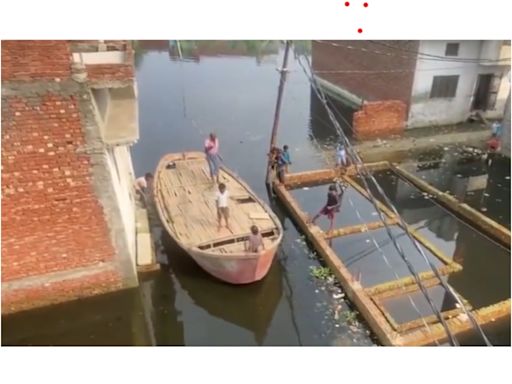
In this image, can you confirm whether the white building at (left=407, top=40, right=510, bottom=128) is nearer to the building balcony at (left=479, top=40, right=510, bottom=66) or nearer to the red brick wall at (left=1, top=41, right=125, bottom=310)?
the building balcony at (left=479, top=40, right=510, bottom=66)

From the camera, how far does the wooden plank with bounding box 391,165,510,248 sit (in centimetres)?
957

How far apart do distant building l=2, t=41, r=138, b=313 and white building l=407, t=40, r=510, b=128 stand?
12288 mm

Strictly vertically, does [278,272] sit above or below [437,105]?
below

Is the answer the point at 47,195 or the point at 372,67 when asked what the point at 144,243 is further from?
the point at 372,67

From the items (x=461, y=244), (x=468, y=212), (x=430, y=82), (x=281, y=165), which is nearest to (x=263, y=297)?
(x=281, y=165)

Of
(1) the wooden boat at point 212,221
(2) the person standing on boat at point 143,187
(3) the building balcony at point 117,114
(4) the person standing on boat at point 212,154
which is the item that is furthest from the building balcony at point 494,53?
(3) the building balcony at point 117,114

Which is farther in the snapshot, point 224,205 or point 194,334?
point 224,205

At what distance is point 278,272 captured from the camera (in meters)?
8.62

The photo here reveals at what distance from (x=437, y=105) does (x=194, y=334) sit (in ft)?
46.3

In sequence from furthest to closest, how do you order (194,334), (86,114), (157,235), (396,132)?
(396,132)
(157,235)
(194,334)
(86,114)

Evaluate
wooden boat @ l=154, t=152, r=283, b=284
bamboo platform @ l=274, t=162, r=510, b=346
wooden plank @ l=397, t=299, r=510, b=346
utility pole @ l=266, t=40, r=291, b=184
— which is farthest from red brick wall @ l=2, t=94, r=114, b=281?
utility pole @ l=266, t=40, r=291, b=184
